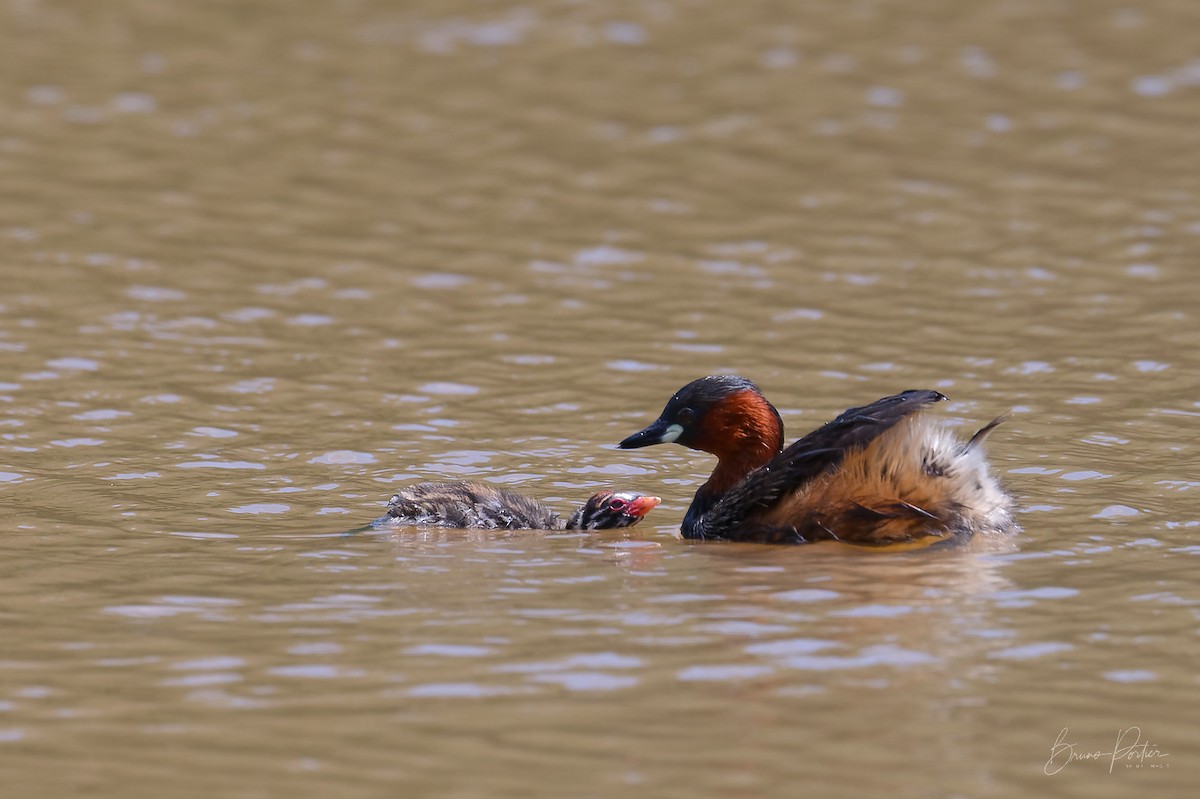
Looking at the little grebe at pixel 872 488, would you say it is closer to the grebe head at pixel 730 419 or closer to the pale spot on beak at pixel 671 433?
the grebe head at pixel 730 419

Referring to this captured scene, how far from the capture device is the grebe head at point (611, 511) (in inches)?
374

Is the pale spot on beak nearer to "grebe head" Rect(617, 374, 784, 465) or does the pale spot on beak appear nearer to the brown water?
"grebe head" Rect(617, 374, 784, 465)

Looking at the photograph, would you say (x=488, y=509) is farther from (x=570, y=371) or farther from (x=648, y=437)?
(x=570, y=371)

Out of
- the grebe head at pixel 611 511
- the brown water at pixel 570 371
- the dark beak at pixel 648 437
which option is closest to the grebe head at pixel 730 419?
the dark beak at pixel 648 437

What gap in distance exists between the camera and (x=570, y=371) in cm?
1255

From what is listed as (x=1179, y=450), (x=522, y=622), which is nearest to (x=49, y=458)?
(x=522, y=622)

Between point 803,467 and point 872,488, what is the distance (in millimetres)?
404

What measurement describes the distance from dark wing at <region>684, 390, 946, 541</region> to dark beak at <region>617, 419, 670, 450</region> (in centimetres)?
64

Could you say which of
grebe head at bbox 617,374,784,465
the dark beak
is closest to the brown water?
the dark beak

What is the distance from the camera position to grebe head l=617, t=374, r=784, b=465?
32.1 ft

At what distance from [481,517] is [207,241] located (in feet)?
21.0

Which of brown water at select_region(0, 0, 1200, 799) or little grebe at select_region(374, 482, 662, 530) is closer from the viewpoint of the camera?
brown water at select_region(0, 0, 1200, 799)

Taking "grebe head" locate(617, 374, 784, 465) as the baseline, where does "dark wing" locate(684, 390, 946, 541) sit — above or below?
below

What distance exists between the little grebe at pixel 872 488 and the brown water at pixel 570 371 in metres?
0.25
